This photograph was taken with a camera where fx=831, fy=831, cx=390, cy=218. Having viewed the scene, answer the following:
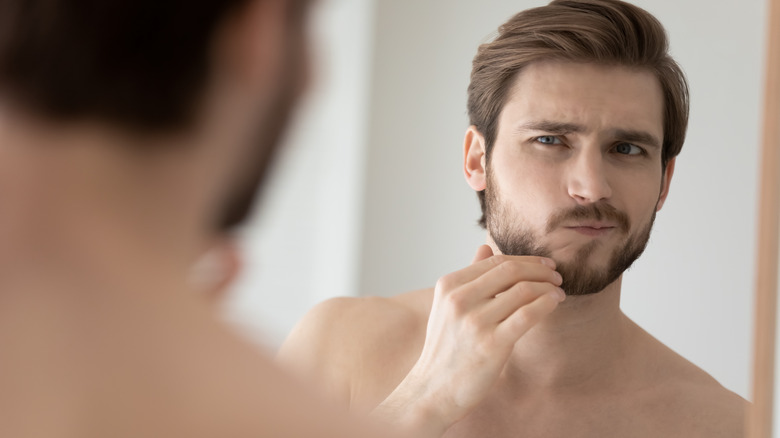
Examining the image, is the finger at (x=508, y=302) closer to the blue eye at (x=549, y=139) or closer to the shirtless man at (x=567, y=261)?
the shirtless man at (x=567, y=261)

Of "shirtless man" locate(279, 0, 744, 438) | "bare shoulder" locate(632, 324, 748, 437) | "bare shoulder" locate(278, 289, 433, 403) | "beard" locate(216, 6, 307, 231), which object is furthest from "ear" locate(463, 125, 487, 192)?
"beard" locate(216, 6, 307, 231)

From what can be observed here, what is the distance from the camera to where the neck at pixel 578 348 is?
0.69m

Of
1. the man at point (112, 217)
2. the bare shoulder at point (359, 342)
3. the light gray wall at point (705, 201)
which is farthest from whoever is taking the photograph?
the bare shoulder at point (359, 342)

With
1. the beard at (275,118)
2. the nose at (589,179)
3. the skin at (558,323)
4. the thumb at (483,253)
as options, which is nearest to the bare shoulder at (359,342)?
the skin at (558,323)

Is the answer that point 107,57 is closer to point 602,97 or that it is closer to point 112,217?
point 112,217

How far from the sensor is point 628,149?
0.68 metres

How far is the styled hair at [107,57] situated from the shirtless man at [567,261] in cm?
47

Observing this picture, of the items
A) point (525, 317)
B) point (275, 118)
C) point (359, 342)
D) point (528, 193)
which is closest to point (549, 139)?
point (528, 193)

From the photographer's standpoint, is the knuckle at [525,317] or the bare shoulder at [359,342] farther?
the bare shoulder at [359,342]

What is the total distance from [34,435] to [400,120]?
0.85m

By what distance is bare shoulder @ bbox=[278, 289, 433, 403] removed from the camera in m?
0.78

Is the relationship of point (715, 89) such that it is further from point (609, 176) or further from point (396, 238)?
point (396, 238)

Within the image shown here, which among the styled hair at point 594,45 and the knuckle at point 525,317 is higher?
the styled hair at point 594,45

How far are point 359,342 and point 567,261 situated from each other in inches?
9.3
